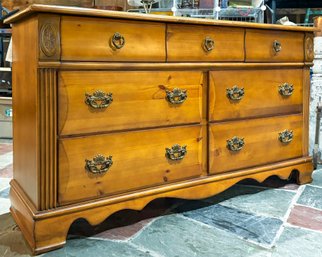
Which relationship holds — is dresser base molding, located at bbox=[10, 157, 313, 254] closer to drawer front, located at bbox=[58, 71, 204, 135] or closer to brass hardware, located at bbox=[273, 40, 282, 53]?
drawer front, located at bbox=[58, 71, 204, 135]

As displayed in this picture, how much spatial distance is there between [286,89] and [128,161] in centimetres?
91

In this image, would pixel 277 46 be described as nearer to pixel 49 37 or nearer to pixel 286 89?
pixel 286 89

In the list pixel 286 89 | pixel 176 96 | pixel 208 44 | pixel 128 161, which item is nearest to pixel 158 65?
pixel 176 96

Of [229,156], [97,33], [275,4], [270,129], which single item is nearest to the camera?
[97,33]

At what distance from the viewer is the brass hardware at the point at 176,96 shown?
153 cm

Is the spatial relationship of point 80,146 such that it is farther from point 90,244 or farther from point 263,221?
point 263,221

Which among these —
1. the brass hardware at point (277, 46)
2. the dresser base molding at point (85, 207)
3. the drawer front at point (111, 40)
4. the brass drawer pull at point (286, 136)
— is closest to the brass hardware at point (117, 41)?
the drawer front at point (111, 40)

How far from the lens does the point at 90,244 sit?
138 cm

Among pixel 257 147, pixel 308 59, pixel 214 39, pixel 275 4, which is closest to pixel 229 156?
pixel 257 147

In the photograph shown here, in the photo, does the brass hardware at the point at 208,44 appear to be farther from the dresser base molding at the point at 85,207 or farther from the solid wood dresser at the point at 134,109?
the dresser base molding at the point at 85,207

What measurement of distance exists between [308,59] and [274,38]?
0.90 ft

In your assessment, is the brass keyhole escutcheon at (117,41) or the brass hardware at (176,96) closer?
the brass keyhole escutcheon at (117,41)

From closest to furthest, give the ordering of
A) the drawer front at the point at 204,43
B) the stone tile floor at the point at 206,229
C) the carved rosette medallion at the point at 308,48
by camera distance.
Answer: the stone tile floor at the point at 206,229 → the drawer front at the point at 204,43 → the carved rosette medallion at the point at 308,48

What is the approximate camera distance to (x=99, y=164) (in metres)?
1.38
